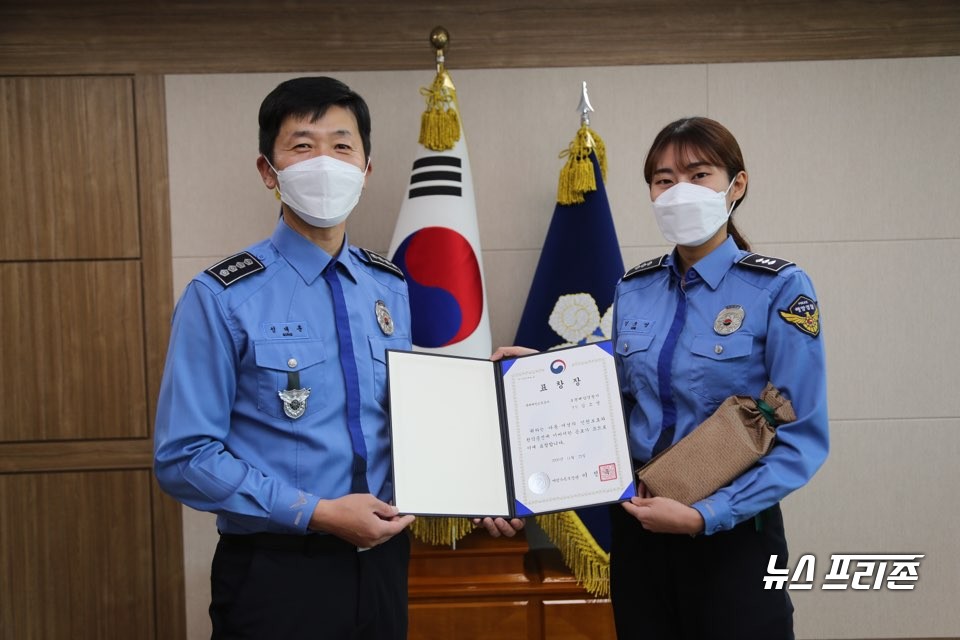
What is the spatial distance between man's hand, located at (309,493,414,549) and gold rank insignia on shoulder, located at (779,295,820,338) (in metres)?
0.84

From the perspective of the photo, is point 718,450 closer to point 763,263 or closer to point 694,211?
point 763,263

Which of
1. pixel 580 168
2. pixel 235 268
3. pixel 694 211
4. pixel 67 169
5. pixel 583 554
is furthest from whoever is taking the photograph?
pixel 67 169

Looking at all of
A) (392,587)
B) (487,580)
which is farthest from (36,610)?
(392,587)

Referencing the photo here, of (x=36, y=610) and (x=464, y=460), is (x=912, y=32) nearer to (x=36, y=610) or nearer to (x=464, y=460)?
(x=464, y=460)

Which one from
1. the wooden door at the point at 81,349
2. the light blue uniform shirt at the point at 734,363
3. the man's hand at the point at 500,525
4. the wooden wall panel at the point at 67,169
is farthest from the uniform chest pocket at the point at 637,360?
the wooden wall panel at the point at 67,169

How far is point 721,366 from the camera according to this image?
1426 mm

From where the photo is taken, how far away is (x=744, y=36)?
105 inches

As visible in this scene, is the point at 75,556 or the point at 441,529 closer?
the point at 441,529

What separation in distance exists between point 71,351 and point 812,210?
288cm

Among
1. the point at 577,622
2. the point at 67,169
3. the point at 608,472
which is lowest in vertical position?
the point at 577,622

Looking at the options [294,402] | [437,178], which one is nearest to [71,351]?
[437,178]

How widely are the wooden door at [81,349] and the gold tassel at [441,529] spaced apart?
1.03 m

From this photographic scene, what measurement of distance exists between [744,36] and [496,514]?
7.15 ft

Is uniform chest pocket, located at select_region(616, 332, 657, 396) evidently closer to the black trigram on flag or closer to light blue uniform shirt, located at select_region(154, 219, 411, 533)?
light blue uniform shirt, located at select_region(154, 219, 411, 533)
